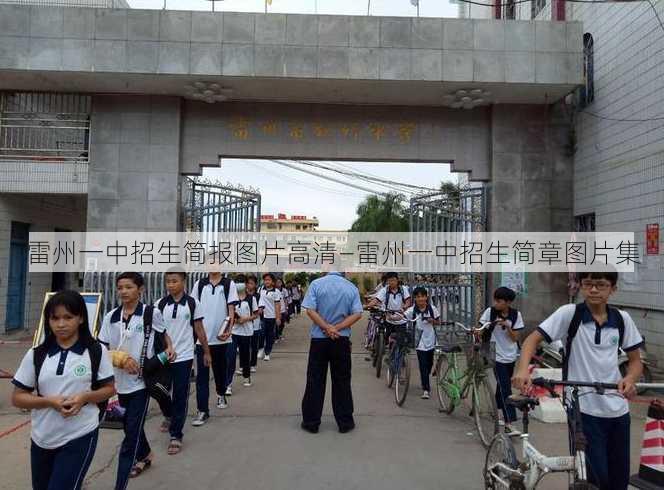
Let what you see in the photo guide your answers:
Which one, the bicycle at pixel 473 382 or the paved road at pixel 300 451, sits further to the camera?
the bicycle at pixel 473 382

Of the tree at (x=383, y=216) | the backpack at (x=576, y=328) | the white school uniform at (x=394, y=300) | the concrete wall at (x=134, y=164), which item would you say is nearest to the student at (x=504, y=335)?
the backpack at (x=576, y=328)

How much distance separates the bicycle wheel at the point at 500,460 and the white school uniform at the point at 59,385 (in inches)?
93.1

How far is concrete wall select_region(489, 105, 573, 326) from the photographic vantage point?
10.3 m

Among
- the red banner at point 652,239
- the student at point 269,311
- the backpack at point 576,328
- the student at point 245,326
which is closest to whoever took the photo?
the backpack at point 576,328

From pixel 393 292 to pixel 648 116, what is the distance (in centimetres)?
452

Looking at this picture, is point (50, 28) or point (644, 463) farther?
point (50, 28)

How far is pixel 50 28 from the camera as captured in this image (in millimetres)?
9320

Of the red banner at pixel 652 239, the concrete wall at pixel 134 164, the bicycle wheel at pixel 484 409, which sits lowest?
the bicycle wheel at pixel 484 409

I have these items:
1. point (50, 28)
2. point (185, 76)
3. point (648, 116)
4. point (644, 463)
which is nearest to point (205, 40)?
point (185, 76)

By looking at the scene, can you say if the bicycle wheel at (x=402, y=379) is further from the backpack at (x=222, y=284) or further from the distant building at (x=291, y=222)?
the distant building at (x=291, y=222)

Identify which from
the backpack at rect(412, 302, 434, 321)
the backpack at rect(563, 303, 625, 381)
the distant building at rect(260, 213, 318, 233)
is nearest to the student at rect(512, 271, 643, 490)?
the backpack at rect(563, 303, 625, 381)

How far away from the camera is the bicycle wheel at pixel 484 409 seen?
5.11 m

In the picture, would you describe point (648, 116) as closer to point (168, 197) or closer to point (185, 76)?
point (185, 76)

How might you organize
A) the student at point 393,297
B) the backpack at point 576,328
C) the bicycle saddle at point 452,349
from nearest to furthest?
the backpack at point 576,328 → the bicycle saddle at point 452,349 → the student at point 393,297
